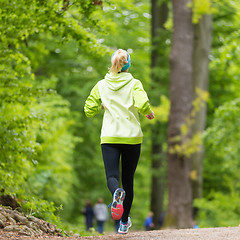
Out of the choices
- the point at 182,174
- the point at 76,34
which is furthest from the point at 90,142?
the point at 76,34

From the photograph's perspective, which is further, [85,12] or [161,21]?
[161,21]

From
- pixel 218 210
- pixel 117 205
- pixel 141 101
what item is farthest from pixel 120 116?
pixel 218 210

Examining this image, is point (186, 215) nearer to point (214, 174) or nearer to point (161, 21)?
point (214, 174)

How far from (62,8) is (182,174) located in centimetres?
655

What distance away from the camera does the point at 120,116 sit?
5.23 meters

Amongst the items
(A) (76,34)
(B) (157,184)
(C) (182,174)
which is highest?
(A) (76,34)

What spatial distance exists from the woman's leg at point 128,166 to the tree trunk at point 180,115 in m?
7.09

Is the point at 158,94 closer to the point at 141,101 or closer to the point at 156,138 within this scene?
the point at 156,138

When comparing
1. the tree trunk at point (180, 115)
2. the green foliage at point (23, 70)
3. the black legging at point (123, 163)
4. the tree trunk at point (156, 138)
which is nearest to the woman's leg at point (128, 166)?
the black legging at point (123, 163)

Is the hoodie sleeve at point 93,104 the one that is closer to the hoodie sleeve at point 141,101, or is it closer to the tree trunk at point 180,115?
the hoodie sleeve at point 141,101

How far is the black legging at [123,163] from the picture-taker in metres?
5.18

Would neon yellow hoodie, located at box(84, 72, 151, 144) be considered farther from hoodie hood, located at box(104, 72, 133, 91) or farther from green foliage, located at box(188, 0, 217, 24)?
green foliage, located at box(188, 0, 217, 24)

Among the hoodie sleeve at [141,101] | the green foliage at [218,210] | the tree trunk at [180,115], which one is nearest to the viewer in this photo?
the hoodie sleeve at [141,101]

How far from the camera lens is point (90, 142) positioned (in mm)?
23125
